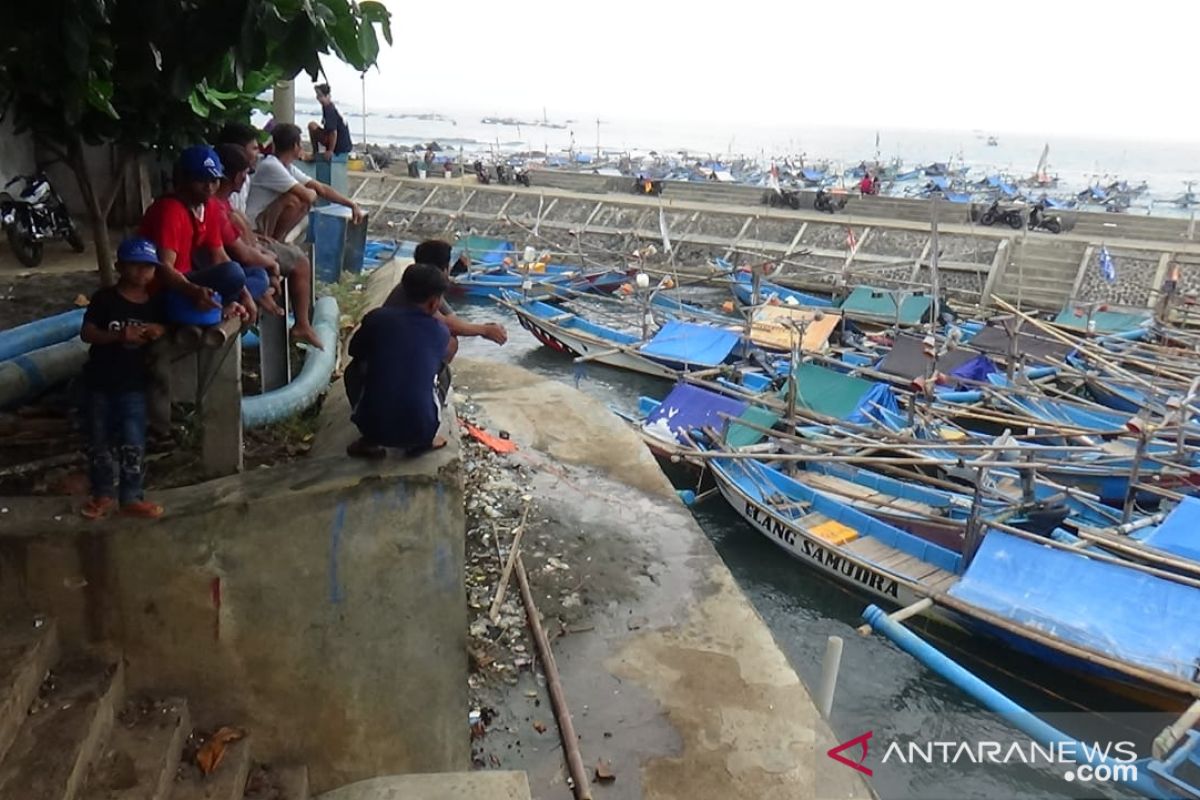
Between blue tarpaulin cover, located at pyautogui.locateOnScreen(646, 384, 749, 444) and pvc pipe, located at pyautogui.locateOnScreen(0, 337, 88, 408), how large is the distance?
11150 millimetres

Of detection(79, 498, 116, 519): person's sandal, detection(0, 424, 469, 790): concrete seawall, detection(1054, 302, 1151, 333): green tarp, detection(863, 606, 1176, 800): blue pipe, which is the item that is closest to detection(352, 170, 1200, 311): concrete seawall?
detection(1054, 302, 1151, 333): green tarp

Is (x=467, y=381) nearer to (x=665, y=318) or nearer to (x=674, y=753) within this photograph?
(x=674, y=753)

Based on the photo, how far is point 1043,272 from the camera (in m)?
26.4

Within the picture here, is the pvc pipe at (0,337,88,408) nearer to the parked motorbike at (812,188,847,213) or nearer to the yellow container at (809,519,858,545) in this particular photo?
the yellow container at (809,519,858,545)

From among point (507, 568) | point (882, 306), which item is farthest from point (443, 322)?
point (882, 306)

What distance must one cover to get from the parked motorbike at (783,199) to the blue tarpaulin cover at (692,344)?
48.9ft

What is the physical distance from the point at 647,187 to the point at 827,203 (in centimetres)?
833

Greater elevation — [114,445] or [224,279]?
[224,279]

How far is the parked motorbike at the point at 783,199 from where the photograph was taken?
3353 cm

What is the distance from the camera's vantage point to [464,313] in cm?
2677

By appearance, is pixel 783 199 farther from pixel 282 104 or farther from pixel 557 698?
pixel 557 698

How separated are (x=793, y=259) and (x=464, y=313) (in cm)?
1115

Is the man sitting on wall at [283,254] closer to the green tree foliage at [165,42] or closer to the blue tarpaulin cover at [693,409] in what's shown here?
the green tree foliage at [165,42]

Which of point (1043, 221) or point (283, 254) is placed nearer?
point (283, 254)
